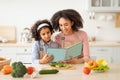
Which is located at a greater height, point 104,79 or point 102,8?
point 102,8

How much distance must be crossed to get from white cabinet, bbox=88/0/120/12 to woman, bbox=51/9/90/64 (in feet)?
5.29

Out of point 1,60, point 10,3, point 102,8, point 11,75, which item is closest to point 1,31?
point 10,3

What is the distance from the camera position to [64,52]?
216cm

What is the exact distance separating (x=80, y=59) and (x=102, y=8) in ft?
6.42

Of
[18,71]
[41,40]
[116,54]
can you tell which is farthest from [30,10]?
[18,71]

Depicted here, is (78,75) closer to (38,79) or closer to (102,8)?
(38,79)

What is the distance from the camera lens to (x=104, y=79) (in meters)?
1.73

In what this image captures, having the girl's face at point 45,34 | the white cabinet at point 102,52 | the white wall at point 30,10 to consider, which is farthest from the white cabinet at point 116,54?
the girl's face at point 45,34

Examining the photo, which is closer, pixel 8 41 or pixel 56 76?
pixel 56 76

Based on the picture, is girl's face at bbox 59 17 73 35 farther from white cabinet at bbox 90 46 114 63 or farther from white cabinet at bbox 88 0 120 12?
white cabinet at bbox 88 0 120 12

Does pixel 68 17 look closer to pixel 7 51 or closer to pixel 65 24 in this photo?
pixel 65 24

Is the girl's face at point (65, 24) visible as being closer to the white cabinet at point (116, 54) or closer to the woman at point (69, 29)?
the woman at point (69, 29)

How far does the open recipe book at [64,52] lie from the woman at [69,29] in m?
0.20

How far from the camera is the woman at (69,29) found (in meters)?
2.45
